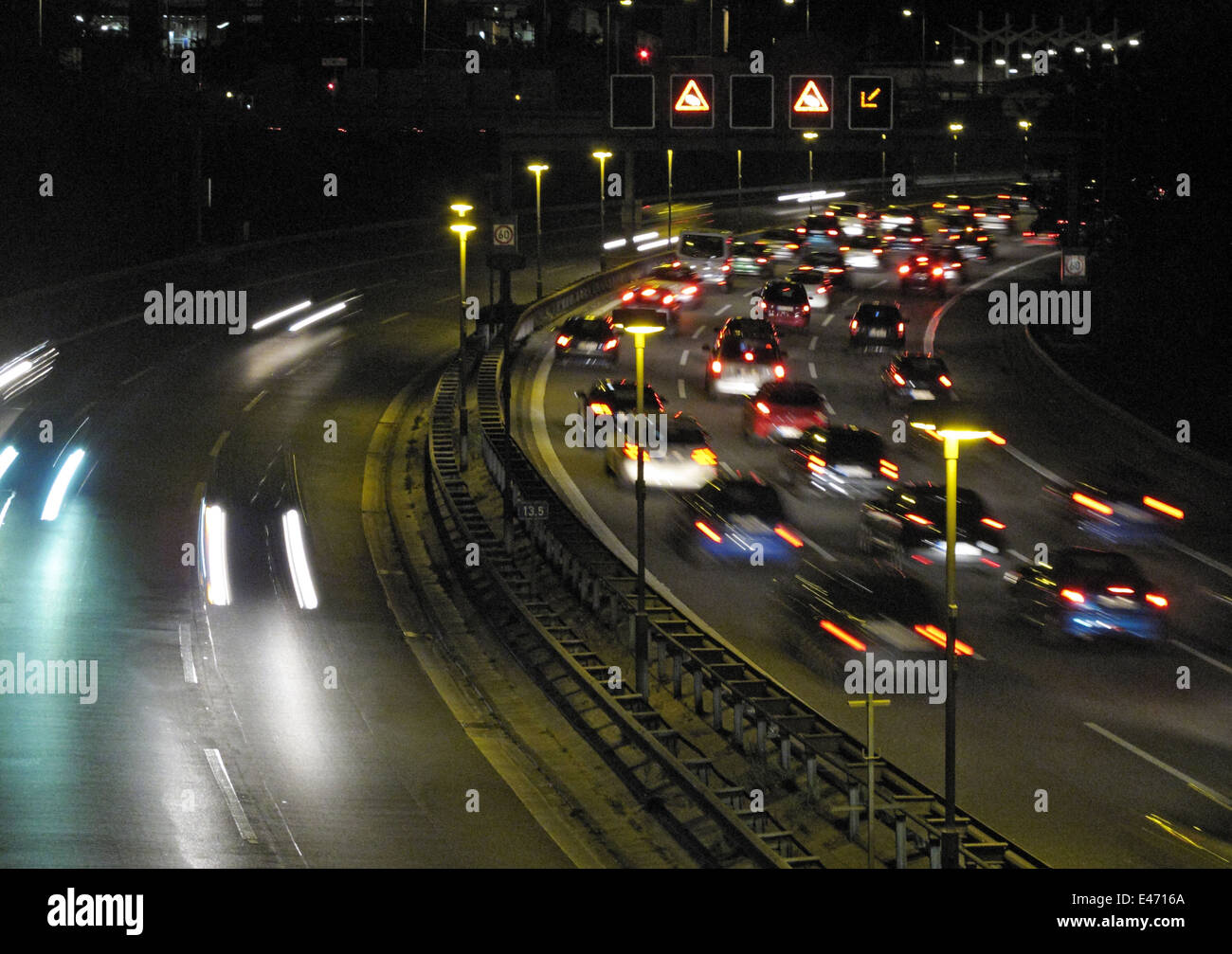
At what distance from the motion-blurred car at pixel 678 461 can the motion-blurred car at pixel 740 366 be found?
389 inches

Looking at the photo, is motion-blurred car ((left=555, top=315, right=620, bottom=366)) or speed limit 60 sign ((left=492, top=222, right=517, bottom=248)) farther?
motion-blurred car ((left=555, top=315, right=620, bottom=366))

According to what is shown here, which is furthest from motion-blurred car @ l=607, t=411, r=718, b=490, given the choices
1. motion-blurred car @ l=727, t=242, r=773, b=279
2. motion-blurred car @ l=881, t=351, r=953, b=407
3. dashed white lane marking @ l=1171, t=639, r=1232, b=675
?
motion-blurred car @ l=727, t=242, r=773, b=279

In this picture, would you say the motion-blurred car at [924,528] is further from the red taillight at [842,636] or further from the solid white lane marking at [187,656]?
the solid white lane marking at [187,656]

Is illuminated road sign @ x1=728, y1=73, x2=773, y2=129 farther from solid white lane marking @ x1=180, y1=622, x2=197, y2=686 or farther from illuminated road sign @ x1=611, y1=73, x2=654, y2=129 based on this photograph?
solid white lane marking @ x1=180, y1=622, x2=197, y2=686

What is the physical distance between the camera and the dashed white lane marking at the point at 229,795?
1777 cm

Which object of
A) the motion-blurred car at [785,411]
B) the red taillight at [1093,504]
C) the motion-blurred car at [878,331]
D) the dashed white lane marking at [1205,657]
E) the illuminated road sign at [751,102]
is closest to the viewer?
the dashed white lane marking at [1205,657]

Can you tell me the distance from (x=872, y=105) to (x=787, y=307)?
1280 cm

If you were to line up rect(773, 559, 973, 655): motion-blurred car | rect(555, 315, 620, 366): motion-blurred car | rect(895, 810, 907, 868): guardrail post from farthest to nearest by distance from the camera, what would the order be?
rect(555, 315, 620, 366): motion-blurred car → rect(773, 559, 973, 655): motion-blurred car → rect(895, 810, 907, 868): guardrail post

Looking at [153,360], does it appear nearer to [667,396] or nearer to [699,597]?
[667,396]

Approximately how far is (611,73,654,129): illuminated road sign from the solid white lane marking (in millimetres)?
21957

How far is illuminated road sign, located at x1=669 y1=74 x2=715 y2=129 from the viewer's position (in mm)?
43594

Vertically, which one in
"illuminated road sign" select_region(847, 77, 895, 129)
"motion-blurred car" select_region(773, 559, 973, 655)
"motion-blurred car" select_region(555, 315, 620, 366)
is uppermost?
"illuminated road sign" select_region(847, 77, 895, 129)

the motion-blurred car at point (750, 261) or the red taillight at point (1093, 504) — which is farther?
the motion-blurred car at point (750, 261)

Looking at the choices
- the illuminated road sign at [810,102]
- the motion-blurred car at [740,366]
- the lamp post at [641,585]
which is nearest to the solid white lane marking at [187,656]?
the lamp post at [641,585]
